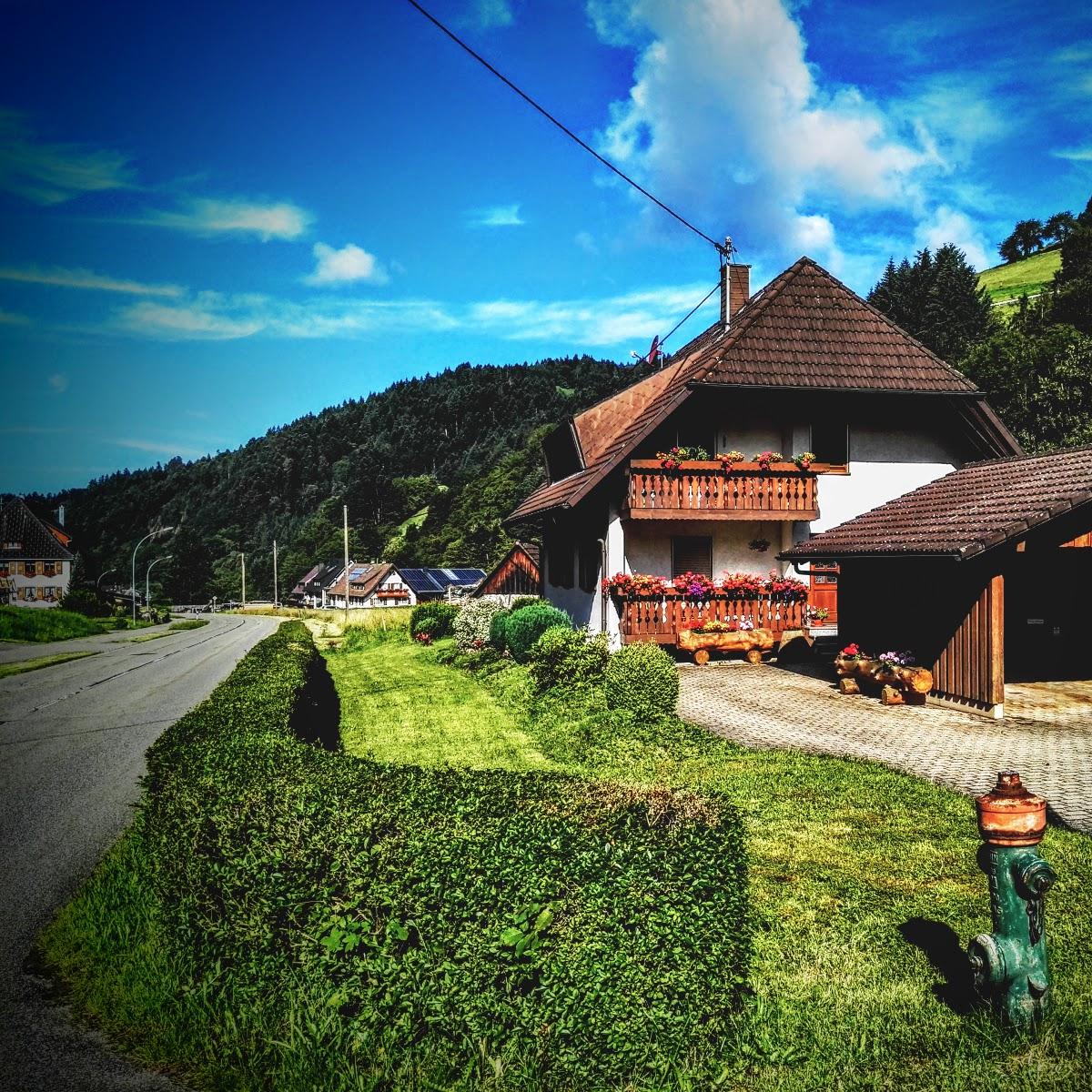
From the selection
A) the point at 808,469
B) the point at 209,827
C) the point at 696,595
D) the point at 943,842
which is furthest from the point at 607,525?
the point at 209,827

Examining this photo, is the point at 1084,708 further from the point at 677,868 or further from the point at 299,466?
the point at 299,466

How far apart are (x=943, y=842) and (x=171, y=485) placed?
183583 mm

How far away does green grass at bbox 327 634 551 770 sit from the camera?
10727mm

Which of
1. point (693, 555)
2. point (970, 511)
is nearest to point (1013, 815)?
point (970, 511)

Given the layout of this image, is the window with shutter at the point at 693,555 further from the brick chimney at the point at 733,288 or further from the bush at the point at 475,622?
the brick chimney at the point at 733,288

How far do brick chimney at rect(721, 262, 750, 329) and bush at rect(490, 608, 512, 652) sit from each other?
37.4ft

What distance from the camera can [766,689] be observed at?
14414 mm

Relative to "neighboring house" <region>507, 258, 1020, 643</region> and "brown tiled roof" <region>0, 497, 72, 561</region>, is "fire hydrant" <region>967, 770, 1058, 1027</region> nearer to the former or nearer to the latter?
"neighboring house" <region>507, 258, 1020, 643</region>

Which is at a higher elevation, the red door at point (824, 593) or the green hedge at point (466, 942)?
the red door at point (824, 593)

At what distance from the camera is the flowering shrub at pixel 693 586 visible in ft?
57.6

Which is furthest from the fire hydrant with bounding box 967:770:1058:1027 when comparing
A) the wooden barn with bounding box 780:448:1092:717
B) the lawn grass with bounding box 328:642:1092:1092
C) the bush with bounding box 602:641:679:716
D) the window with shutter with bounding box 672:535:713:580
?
the window with shutter with bounding box 672:535:713:580

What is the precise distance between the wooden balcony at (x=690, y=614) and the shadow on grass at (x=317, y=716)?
6.49m

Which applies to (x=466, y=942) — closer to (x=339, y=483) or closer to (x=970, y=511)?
(x=970, y=511)

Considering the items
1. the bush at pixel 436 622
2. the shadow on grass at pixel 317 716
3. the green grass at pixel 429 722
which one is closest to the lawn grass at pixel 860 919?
the green grass at pixel 429 722
